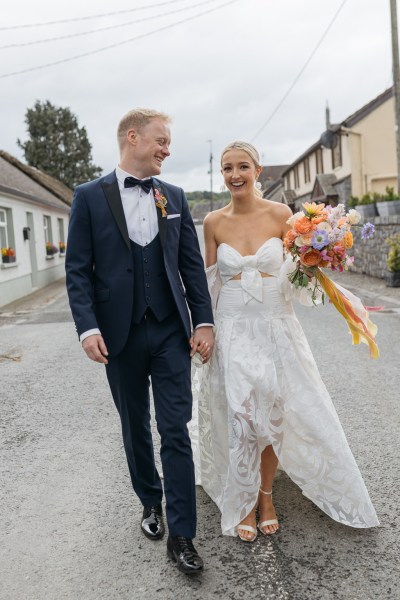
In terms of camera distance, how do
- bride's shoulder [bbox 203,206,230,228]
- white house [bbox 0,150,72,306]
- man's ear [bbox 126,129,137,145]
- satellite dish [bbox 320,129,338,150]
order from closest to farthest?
man's ear [bbox 126,129,137,145] → bride's shoulder [bbox 203,206,230,228] → white house [bbox 0,150,72,306] → satellite dish [bbox 320,129,338,150]

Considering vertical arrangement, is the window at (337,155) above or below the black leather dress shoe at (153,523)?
above

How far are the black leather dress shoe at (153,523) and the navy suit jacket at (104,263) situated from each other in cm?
93

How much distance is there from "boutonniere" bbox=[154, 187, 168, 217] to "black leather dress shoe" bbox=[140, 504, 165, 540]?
157 centimetres

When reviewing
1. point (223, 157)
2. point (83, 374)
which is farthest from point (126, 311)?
point (83, 374)

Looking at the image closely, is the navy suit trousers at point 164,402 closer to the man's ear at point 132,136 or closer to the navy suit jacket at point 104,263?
the navy suit jacket at point 104,263

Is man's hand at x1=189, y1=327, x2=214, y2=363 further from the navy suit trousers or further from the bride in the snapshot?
the bride

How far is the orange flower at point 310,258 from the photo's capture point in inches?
122

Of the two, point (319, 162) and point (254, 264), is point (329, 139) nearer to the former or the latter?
point (319, 162)

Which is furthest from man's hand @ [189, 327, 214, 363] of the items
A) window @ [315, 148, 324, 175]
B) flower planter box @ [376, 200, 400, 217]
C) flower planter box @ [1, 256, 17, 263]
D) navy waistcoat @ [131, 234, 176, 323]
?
window @ [315, 148, 324, 175]

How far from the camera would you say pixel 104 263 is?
2904 millimetres

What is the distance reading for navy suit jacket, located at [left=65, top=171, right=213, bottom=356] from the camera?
286 centimetres

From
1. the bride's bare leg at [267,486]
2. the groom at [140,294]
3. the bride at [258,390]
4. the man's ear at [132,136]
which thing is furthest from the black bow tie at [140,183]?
the bride's bare leg at [267,486]

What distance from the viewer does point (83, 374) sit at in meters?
6.99

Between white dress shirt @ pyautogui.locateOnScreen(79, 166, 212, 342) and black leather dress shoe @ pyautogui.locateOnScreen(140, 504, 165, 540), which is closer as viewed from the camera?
white dress shirt @ pyautogui.locateOnScreen(79, 166, 212, 342)
